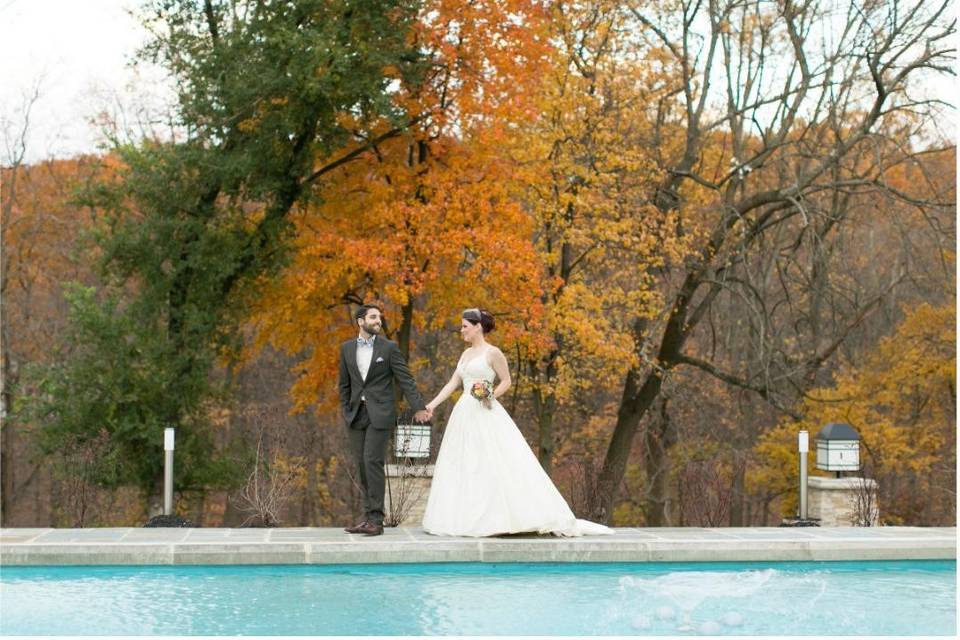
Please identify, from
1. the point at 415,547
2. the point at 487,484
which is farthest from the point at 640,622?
the point at 487,484

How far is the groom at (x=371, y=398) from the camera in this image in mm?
9305

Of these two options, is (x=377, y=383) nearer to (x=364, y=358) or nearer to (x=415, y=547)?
(x=364, y=358)

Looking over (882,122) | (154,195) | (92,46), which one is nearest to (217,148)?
(154,195)

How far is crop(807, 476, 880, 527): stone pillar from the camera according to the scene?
1233 centimetres

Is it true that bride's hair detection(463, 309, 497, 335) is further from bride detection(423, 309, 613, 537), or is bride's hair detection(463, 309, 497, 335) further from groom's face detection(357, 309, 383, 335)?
groom's face detection(357, 309, 383, 335)

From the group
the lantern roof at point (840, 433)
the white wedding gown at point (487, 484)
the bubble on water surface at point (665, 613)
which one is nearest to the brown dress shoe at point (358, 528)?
the white wedding gown at point (487, 484)

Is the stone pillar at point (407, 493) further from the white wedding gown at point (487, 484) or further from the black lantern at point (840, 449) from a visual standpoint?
the black lantern at point (840, 449)

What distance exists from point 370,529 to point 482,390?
1466mm

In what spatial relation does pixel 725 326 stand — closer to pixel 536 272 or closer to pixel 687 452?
pixel 687 452

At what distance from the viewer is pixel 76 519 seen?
12.0m

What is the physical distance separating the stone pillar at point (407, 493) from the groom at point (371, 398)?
77.9 inches

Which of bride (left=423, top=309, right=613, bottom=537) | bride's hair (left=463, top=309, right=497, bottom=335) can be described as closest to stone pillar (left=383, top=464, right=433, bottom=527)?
bride (left=423, top=309, right=613, bottom=537)

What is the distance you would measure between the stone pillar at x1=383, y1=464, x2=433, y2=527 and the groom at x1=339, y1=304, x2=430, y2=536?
77.9 inches

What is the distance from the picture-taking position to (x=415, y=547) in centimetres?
878
